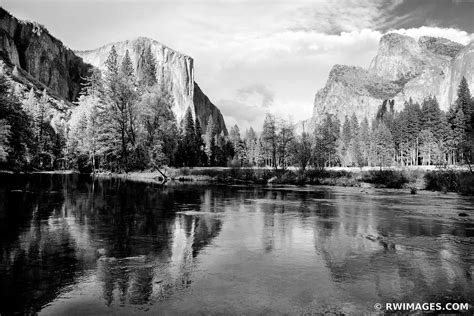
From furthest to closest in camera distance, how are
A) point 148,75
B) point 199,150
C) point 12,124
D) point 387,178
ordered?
point 199,150
point 148,75
point 12,124
point 387,178

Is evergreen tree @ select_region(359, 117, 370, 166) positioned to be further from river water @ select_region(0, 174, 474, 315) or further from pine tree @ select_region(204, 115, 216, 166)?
river water @ select_region(0, 174, 474, 315)

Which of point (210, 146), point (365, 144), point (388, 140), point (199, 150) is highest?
point (388, 140)

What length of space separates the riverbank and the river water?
21023mm

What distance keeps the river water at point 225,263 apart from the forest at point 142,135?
30.3 metres

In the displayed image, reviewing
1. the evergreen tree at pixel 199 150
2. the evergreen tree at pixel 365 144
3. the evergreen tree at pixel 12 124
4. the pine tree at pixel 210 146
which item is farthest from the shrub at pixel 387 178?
the evergreen tree at pixel 365 144

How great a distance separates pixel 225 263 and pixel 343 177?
3957 centimetres

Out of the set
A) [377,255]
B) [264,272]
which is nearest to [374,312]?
[264,272]

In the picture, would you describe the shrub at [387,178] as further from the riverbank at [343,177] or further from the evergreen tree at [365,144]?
the evergreen tree at [365,144]

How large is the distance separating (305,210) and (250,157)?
139 meters

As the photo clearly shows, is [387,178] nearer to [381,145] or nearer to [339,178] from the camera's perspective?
[339,178]

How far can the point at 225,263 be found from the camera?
32.0 ft

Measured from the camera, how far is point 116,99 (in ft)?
192

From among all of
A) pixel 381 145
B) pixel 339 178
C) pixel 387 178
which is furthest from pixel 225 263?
pixel 381 145

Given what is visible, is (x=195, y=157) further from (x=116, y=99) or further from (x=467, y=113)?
(x=467, y=113)
